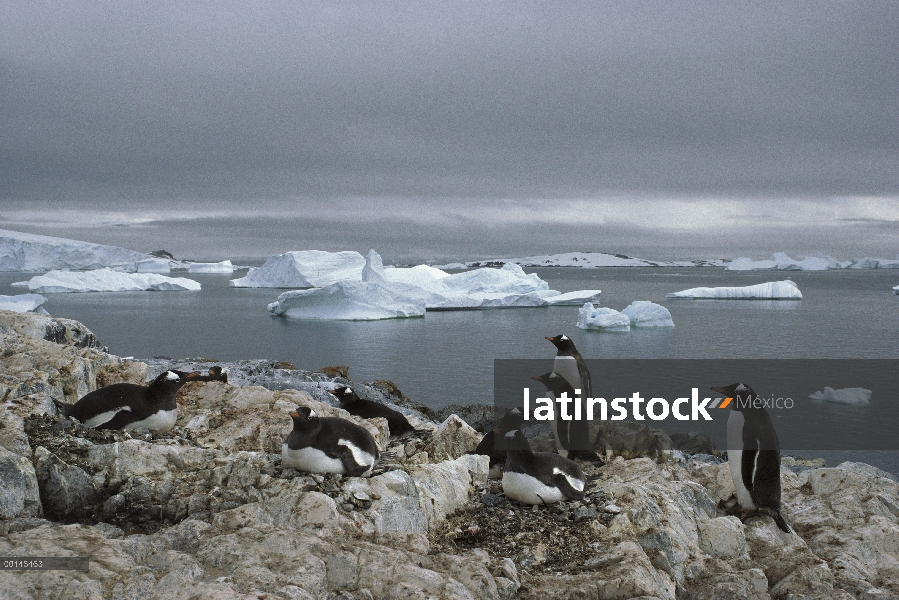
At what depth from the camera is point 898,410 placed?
62.5 ft

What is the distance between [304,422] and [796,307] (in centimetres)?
5688

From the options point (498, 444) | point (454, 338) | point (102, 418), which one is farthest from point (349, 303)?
point (102, 418)

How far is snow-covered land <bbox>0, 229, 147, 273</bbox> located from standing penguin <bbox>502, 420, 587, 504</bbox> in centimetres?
7938

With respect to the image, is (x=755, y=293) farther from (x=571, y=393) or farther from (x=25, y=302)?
(x=571, y=393)

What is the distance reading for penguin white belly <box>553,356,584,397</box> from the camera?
27.9 ft

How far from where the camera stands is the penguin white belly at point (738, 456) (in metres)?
6.42

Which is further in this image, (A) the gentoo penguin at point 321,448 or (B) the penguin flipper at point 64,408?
(B) the penguin flipper at point 64,408

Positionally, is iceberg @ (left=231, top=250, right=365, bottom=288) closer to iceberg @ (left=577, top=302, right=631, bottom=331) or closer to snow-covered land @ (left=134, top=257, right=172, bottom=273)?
iceberg @ (left=577, top=302, right=631, bottom=331)

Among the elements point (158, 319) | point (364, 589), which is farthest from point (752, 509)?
point (158, 319)

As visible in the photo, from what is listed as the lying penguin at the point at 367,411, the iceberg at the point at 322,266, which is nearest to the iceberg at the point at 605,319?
the iceberg at the point at 322,266

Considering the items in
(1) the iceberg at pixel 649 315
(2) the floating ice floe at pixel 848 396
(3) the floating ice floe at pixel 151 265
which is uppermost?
(3) the floating ice floe at pixel 151 265

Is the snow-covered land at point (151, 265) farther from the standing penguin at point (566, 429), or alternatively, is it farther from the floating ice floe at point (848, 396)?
the standing penguin at point (566, 429)

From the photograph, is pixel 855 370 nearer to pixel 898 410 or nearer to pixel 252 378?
pixel 898 410

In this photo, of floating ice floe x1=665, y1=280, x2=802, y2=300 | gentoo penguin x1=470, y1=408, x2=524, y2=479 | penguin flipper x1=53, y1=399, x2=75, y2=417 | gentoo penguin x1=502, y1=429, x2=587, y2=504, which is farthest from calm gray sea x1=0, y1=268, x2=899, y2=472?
penguin flipper x1=53, y1=399, x2=75, y2=417
